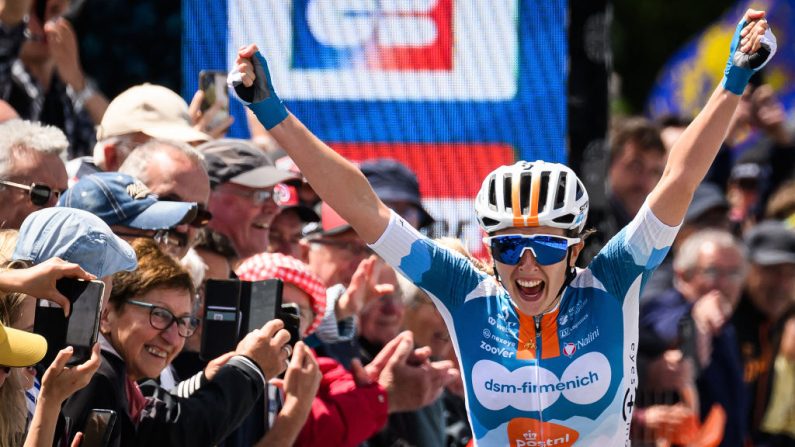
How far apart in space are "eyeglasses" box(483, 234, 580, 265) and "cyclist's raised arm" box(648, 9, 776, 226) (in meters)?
0.34

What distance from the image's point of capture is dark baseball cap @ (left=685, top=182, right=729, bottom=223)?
31.0 feet

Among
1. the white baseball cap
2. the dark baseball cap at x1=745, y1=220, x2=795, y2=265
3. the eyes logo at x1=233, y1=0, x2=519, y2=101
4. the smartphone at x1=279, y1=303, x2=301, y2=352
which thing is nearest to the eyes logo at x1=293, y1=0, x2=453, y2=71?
the eyes logo at x1=233, y1=0, x2=519, y2=101

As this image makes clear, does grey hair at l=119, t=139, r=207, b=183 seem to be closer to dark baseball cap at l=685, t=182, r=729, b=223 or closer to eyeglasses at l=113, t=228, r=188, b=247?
eyeglasses at l=113, t=228, r=188, b=247

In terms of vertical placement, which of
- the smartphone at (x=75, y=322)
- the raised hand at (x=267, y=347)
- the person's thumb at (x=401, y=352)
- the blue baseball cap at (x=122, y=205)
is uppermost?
the blue baseball cap at (x=122, y=205)

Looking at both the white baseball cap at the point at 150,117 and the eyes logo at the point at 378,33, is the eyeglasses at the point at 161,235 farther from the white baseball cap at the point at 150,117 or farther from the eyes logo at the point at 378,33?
the eyes logo at the point at 378,33

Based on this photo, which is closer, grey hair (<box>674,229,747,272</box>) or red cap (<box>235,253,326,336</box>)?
red cap (<box>235,253,326,336</box>)

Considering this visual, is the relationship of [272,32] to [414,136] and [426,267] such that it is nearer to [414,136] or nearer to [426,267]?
[414,136]

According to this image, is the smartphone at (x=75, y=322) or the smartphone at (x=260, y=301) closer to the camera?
the smartphone at (x=75, y=322)

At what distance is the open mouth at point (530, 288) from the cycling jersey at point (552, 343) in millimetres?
109

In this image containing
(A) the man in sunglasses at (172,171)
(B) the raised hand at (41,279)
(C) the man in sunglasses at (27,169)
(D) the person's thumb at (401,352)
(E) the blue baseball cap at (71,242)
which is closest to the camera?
(B) the raised hand at (41,279)

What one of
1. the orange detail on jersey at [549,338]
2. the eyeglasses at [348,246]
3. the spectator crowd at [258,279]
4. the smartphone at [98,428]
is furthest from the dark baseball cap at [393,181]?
the smartphone at [98,428]

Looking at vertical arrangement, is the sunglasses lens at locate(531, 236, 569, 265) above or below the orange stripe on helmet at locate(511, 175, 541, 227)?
below

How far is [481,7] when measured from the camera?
7770mm

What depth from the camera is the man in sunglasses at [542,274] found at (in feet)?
16.0
